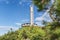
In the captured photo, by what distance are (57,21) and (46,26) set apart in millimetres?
250

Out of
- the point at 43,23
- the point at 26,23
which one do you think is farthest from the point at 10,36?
the point at 43,23

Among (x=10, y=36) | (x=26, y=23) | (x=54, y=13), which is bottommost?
(x=10, y=36)

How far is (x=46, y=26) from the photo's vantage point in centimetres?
571

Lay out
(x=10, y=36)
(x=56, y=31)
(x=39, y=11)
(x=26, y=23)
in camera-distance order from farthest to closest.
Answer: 1. (x=10, y=36)
2. (x=26, y=23)
3. (x=39, y=11)
4. (x=56, y=31)

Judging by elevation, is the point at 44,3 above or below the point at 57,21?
above

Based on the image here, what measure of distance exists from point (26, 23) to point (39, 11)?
7615 millimetres

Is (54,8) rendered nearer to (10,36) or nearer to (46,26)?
(46,26)

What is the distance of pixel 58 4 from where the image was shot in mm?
5527

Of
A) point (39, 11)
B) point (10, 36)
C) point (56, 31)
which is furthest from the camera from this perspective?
point (10, 36)

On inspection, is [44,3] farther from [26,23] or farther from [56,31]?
[26,23]

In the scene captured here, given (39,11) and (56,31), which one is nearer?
(56,31)

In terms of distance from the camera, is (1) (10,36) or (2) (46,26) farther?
(1) (10,36)

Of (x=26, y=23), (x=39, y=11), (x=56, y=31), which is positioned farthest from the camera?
(x=26, y=23)

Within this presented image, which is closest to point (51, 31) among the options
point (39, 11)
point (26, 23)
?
point (39, 11)
